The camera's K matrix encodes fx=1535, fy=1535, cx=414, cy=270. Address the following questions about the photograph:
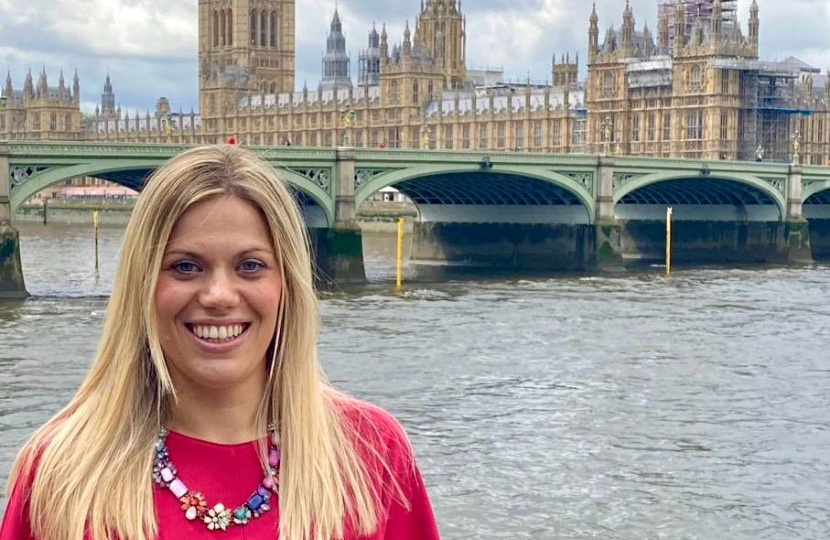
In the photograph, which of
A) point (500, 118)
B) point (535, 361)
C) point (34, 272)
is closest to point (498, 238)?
point (34, 272)

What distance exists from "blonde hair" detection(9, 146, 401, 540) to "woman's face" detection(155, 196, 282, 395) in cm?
2

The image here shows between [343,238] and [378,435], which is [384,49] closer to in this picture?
[343,238]

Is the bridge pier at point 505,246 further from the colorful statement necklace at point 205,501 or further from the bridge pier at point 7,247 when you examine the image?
the colorful statement necklace at point 205,501

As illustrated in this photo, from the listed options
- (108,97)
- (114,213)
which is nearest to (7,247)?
(114,213)

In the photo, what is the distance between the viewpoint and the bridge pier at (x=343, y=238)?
34.3m

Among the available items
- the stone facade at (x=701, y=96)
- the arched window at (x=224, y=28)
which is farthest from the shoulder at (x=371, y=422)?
the arched window at (x=224, y=28)

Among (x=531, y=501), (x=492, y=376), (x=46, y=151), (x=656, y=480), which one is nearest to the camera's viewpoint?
(x=531, y=501)

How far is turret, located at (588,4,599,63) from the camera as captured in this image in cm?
7706

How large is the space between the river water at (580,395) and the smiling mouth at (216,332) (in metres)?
8.63

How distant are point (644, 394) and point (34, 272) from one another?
24674 millimetres

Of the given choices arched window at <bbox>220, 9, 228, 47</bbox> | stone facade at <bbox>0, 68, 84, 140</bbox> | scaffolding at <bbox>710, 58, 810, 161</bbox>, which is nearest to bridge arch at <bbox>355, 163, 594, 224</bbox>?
scaffolding at <bbox>710, 58, 810, 161</bbox>

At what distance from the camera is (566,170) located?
1572 inches

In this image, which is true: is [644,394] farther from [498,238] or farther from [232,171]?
[498,238]

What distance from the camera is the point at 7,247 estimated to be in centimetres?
2953
